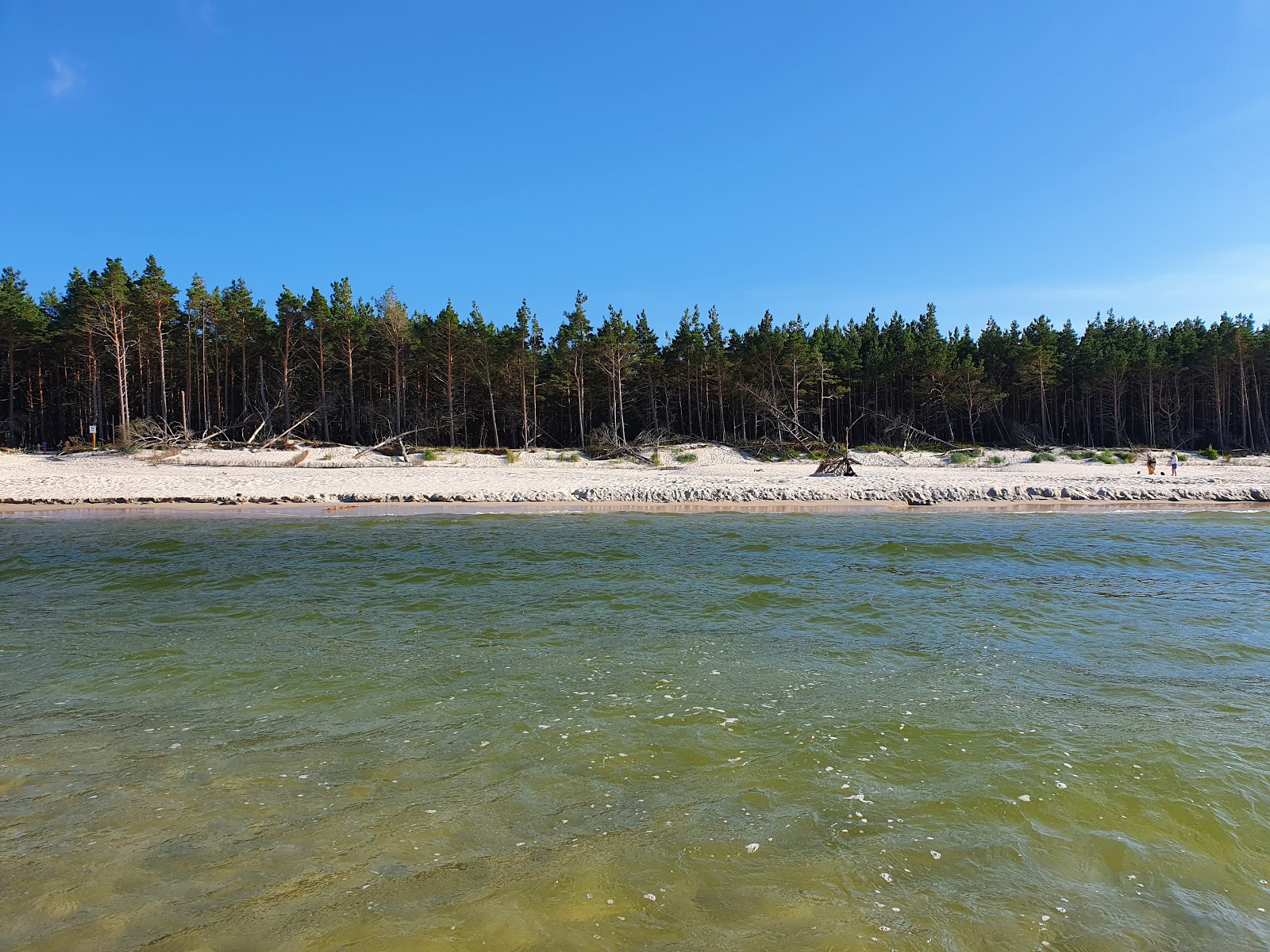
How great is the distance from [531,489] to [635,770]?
2436 centimetres

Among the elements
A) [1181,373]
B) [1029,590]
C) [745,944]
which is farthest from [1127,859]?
[1181,373]

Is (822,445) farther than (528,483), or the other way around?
(822,445)

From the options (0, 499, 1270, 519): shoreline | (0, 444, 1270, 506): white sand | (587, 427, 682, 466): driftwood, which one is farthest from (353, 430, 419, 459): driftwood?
(0, 499, 1270, 519): shoreline

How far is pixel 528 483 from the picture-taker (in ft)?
102

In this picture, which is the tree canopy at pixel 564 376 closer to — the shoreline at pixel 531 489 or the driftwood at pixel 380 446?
the driftwood at pixel 380 446

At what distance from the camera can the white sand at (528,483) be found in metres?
27.4

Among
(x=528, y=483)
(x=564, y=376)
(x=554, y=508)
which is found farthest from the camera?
(x=564, y=376)

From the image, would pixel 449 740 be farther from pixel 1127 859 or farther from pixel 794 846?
pixel 1127 859

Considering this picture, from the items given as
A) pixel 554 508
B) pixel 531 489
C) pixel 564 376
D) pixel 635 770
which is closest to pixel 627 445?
pixel 564 376

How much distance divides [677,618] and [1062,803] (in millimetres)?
6076

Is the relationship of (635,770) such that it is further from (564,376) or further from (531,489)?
(564,376)

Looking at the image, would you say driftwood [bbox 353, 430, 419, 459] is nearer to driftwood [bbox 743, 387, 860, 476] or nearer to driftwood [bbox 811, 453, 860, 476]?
driftwood [bbox 743, 387, 860, 476]

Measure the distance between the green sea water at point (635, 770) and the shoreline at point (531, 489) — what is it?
1528 centimetres

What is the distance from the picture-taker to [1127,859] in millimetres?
4086
